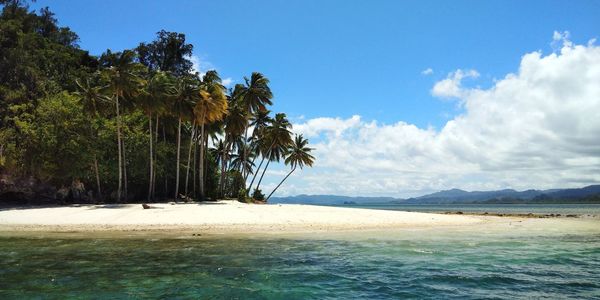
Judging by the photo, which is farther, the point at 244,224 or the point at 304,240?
the point at 244,224

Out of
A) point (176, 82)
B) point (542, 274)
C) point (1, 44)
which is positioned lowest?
point (542, 274)

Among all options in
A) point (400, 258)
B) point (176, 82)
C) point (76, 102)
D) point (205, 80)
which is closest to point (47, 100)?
point (76, 102)

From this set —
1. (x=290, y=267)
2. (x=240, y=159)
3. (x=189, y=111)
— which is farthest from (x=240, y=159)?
(x=290, y=267)

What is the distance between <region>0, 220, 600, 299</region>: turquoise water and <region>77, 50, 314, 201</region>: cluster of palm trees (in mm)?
23811

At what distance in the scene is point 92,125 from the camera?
155 feet

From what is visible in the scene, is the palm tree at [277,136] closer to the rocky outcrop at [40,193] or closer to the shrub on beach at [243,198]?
the shrub on beach at [243,198]

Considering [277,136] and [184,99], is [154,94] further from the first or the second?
[277,136]

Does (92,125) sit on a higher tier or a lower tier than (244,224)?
higher

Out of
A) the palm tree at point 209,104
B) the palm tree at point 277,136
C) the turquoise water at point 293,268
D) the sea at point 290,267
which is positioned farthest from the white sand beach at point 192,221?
the palm tree at point 277,136

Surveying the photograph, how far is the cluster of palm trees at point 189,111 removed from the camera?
45.4 meters

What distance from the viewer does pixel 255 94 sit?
59.6 metres

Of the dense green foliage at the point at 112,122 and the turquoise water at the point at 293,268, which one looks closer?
the turquoise water at the point at 293,268

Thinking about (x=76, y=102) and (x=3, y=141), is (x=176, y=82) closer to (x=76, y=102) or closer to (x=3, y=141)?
(x=76, y=102)

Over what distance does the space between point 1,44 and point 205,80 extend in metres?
24.4
